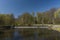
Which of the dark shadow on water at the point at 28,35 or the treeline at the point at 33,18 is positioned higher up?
the treeline at the point at 33,18

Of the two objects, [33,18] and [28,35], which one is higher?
[33,18]

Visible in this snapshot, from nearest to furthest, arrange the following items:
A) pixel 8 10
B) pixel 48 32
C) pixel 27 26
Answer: pixel 8 10, pixel 27 26, pixel 48 32

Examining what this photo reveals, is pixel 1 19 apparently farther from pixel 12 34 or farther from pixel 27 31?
pixel 27 31

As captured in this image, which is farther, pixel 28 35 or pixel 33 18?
pixel 28 35

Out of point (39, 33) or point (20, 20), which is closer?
point (20, 20)

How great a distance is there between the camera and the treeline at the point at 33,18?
479 cm

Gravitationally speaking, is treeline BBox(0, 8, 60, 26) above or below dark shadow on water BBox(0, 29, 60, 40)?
above

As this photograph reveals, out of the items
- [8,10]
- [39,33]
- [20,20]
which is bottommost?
[39,33]

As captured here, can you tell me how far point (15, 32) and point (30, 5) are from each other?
118cm

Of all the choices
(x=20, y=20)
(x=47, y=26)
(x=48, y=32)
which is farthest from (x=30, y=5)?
(x=48, y=32)

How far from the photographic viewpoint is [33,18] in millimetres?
4898

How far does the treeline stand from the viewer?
4.79 m

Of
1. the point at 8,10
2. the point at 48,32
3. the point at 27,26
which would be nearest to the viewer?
the point at 8,10

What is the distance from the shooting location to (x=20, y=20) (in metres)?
4.79
